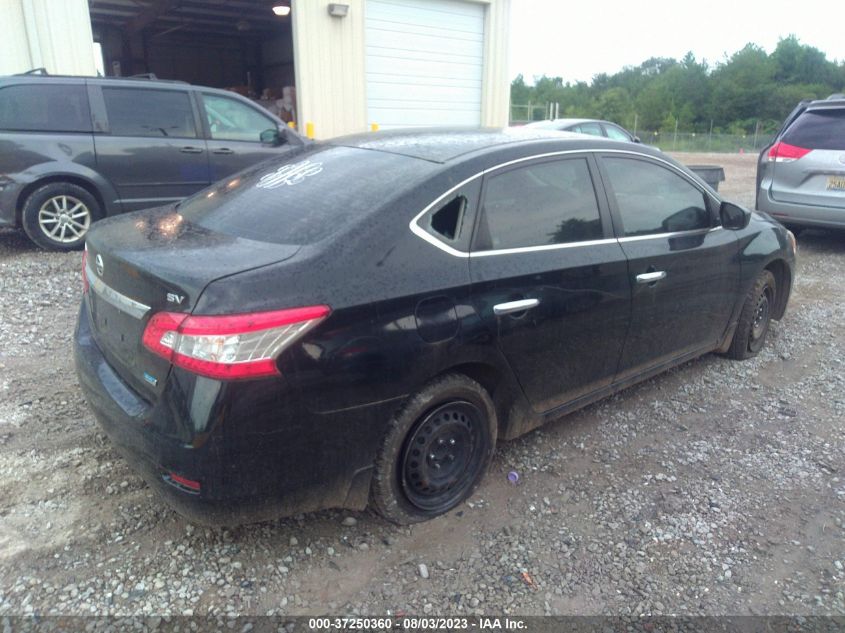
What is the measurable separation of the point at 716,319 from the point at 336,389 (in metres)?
2.88

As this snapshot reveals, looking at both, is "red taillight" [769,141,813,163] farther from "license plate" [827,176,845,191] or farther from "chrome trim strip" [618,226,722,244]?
"chrome trim strip" [618,226,722,244]

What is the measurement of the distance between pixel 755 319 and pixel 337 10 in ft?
27.7

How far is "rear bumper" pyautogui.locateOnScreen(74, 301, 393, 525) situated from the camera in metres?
2.23

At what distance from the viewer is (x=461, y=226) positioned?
9.21 ft

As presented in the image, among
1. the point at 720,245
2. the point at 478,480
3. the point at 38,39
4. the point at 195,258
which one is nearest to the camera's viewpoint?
the point at 195,258

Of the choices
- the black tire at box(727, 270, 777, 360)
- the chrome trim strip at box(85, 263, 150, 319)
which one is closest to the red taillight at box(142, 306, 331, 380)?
the chrome trim strip at box(85, 263, 150, 319)

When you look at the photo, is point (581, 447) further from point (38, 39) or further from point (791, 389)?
point (38, 39)

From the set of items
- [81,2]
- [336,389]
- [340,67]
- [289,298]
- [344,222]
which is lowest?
[336,389]

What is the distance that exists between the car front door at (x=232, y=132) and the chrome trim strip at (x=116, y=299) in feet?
16.1

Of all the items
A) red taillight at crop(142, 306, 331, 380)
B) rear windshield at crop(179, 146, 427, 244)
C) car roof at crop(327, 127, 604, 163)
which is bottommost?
red taillight at crop(142, 306, 331, 380)

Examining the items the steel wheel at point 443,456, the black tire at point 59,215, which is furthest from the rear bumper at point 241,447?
the black tire at point 59,215

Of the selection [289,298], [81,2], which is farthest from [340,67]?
[289,298]

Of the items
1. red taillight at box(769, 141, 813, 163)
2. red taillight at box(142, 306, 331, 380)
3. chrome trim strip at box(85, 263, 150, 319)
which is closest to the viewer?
red taillight at box(142, 306, 331, 380)

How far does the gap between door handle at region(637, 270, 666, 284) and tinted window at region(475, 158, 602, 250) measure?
357 mm
